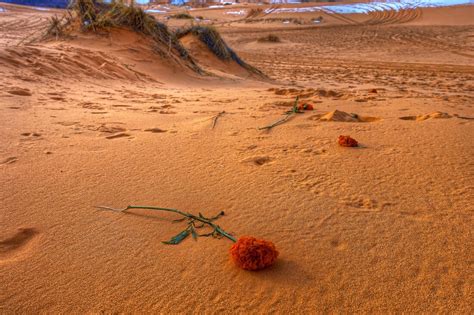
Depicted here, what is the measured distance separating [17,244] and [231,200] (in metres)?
0.90

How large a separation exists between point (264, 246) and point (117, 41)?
611 centimetres

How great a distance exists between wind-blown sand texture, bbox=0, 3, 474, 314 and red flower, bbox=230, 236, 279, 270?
0.04 meters

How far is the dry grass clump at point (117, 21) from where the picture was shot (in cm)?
658

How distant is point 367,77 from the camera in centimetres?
742

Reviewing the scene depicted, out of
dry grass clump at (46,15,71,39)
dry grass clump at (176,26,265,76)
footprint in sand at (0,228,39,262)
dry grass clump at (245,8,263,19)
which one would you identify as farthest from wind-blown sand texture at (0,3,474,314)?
dry grass clump at (245,8,263,19)

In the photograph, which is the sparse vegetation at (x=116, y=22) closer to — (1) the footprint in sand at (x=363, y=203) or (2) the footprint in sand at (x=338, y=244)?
(1) the footprint in sand at (x=363, y=203)

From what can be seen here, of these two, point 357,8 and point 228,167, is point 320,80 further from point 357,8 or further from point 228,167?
point 357,8

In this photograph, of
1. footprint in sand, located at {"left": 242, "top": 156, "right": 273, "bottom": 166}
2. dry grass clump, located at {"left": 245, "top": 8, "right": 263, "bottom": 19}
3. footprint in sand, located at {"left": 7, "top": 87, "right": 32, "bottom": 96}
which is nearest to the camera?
footprint in sand, located at {"left": 242, "top": 156, "right": 273, "bottom": 166}

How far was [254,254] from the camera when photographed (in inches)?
51.6

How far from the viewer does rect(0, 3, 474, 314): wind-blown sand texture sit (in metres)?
1.23

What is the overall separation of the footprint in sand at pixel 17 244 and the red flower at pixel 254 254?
2.64ft

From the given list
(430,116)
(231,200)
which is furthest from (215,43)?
(231,200)

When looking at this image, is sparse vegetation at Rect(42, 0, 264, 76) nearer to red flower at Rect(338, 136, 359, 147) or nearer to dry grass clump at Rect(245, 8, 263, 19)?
red flower at Rect(338, 136, 359, 147)

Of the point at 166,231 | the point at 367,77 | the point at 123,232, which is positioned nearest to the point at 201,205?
the point at 166,231
